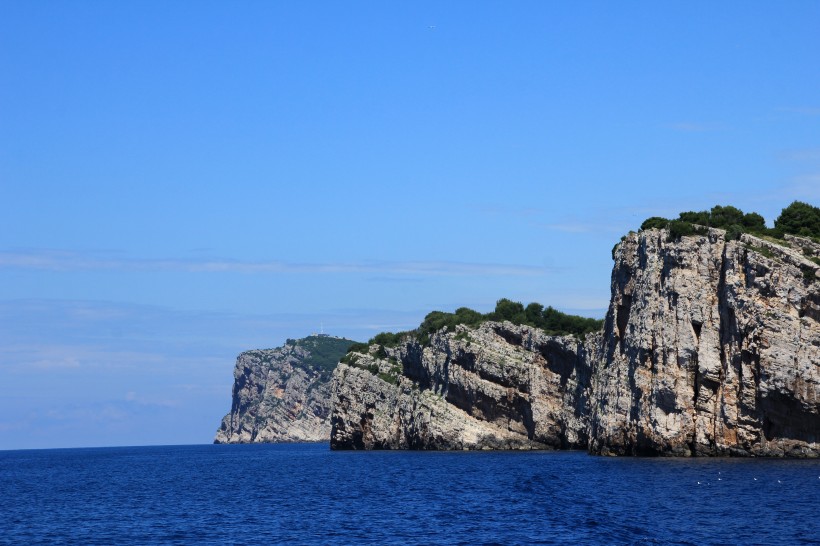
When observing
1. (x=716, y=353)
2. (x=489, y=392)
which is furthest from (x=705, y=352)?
(x=489, y=392)

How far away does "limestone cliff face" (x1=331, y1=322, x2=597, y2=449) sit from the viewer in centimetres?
13088

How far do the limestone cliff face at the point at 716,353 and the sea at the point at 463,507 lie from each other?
2.98m

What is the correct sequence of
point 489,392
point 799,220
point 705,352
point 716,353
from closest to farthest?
1. point 716,353
2. point 705,352
3. point 799,220
4. point 489,392

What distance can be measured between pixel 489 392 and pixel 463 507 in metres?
70.9

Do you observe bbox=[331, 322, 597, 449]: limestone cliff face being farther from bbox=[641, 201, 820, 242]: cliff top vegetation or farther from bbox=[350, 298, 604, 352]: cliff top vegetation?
bbox=[641, 201, 820, 242]: cliff top vegetation

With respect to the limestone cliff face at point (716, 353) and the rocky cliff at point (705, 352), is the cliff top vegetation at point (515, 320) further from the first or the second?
A: the limestone cliff face at point (716, 353)

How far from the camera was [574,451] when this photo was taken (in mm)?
126062

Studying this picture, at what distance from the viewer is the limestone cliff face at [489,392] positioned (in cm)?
13088

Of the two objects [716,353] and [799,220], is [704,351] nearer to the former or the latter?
[716,353]

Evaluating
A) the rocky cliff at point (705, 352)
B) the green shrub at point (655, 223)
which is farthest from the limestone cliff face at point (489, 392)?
the green shrub at point (655, 223)

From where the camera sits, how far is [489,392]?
136 meters

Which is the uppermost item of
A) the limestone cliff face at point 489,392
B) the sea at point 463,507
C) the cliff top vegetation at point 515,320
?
the cliff top vegetation at point 515,320

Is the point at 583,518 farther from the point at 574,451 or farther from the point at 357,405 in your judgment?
the point at 357,405

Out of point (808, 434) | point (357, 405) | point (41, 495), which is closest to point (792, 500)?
point (808, 434)
